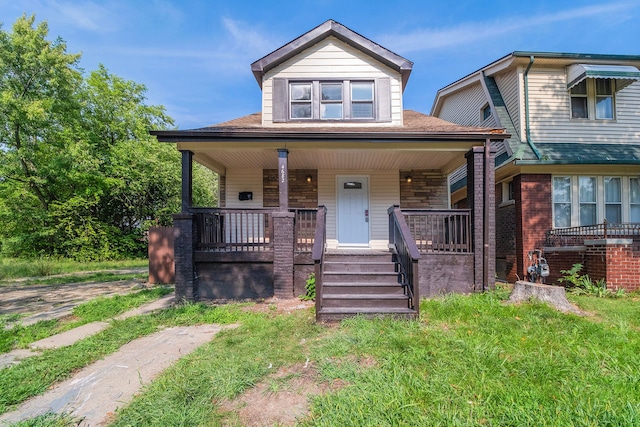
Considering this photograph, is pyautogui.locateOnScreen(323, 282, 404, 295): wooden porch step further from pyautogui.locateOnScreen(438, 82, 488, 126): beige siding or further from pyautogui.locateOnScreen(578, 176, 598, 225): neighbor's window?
pyautogui.locateOnScreen(438, 82, 488, 126): beige siding

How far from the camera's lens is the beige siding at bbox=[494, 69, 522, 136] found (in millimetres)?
8953

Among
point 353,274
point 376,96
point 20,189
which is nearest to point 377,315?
point 353,274

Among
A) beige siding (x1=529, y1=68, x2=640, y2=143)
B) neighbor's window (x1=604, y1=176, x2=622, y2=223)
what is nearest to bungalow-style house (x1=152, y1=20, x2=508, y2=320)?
beige siding (x1=529, y1=68, x2=640, y2=143)

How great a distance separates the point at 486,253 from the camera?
6270 mm

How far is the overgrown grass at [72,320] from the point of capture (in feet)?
13.9

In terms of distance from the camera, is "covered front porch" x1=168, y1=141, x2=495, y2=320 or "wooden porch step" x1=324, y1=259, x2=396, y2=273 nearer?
"wooden porch step" x1=324, y1=259, x2=396, y2=273

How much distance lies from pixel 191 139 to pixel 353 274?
4268 millimetres

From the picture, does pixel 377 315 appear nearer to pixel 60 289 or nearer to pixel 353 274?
pixel 353 274

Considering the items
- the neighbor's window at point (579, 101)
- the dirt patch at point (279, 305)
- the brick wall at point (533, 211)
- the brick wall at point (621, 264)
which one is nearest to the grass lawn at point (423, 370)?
the dirt patch at point (279, 305)

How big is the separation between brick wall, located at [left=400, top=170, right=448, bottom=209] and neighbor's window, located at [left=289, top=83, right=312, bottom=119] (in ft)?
10.7

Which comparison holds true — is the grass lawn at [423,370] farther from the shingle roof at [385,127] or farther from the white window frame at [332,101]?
the white window frame at [332,101]

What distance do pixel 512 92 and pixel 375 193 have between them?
516 cm

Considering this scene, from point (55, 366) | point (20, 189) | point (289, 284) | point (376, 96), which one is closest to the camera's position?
point (55, 366)

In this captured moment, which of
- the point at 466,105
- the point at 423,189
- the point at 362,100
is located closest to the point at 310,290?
the point at 423,189
